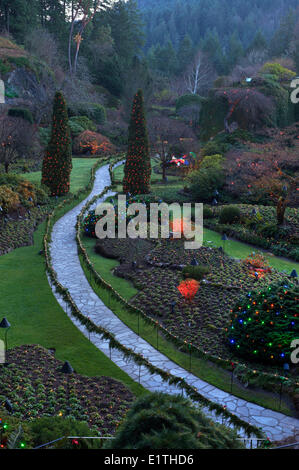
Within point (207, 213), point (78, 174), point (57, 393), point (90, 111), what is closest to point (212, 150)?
point (207, 213)

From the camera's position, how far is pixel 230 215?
22.8 m

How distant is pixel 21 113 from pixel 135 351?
108ft

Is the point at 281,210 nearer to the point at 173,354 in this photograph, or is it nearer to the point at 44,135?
the point at 173,354

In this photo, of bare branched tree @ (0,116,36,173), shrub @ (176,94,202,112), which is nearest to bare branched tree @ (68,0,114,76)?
shrub @ (176,94,202,112)

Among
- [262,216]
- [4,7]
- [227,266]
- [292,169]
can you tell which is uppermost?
[4,7]

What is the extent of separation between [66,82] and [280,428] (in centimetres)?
4857

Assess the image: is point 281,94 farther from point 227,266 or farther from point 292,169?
point 227,266

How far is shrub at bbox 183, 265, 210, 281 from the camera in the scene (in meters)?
15.8

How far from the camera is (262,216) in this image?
22.5 meters

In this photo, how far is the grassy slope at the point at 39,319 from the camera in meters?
10.9

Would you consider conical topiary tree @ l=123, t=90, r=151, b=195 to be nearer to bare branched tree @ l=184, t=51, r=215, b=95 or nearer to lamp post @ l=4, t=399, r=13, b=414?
lamp post @ l=4, t=399, r=13, b=414

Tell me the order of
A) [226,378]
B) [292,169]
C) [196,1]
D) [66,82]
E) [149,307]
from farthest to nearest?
[196,1] < [66,82] < [292,169] < [149,307] < [226,378]

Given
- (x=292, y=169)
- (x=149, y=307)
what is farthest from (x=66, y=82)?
(x=149, y=307)

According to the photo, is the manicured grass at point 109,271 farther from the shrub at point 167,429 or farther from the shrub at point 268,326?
the shrub at point 167,429
